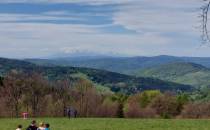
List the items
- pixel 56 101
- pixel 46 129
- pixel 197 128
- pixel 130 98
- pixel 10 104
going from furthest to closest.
Answer: pixel 130 98 < pixel 56 101 < pixel 10 104 < pixel 197 128 < pixel 46 129

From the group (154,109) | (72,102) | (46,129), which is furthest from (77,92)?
(46,129)

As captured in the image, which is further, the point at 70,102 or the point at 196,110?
the point at 70,102

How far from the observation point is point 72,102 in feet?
351

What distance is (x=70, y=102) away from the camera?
358 ft

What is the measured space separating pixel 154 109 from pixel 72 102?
19.6 meters

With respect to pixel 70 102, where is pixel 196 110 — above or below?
below

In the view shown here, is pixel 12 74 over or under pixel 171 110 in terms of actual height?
over

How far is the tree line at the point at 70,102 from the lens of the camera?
102 meters

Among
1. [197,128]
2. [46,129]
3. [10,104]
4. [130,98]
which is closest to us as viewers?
[46,129]

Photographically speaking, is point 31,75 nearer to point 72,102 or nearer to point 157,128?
point 72,102

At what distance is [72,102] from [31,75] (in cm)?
1131

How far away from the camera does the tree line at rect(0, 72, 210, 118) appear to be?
10206 cm

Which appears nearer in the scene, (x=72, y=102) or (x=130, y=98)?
(x=72, y=102)

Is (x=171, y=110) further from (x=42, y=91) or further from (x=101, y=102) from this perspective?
(x=42, y=91)
